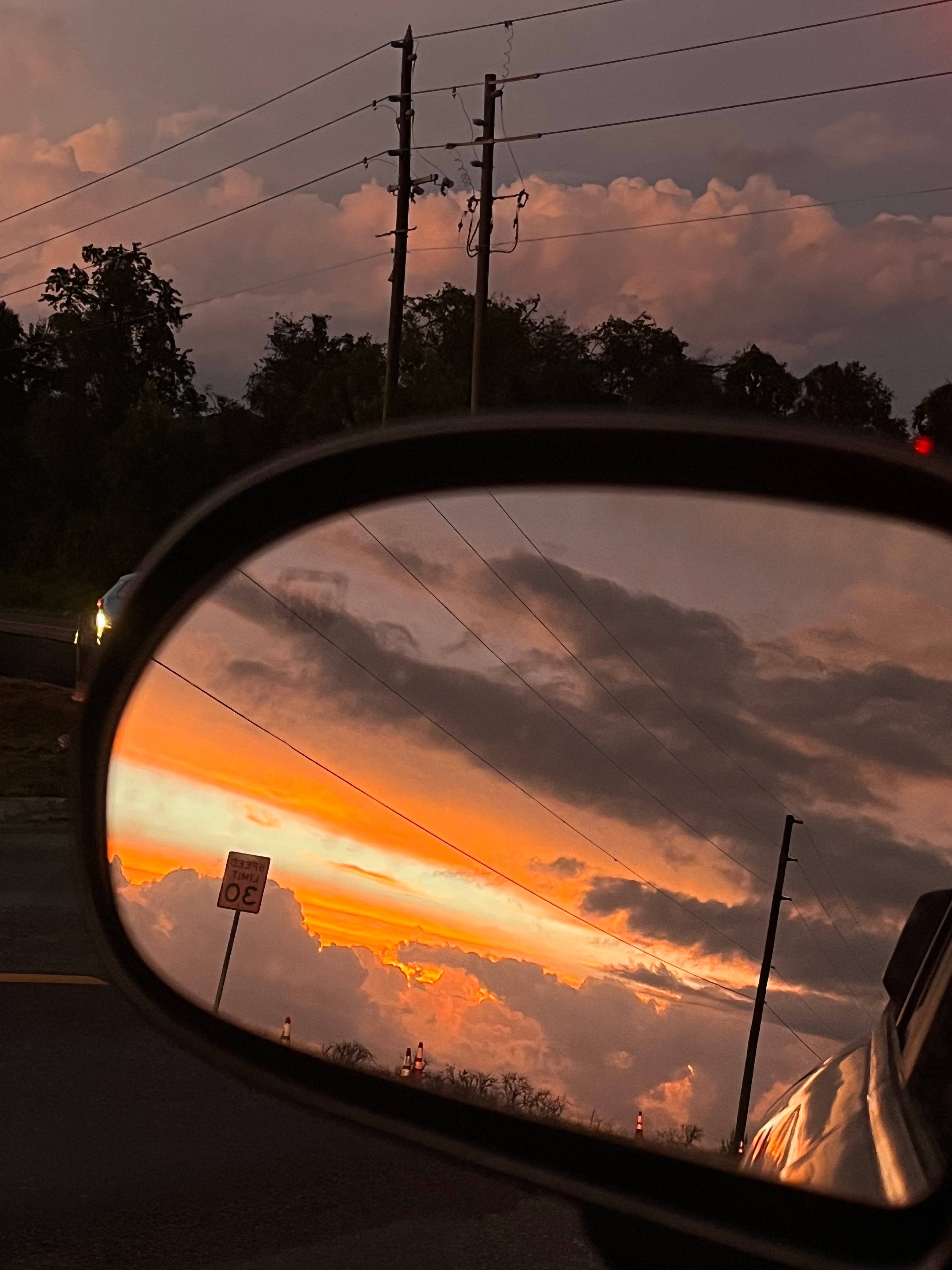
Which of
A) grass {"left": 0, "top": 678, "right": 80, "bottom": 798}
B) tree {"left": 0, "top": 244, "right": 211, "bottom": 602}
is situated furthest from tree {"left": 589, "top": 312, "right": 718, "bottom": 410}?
grass {"left": 0, "top": 678, "right": 80, "bottom": 798}

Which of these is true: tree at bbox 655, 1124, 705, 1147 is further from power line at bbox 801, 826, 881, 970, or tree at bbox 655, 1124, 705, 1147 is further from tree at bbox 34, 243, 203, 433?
tree at bbox 34, 243, 203, 433

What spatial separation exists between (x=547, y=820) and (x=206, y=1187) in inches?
118

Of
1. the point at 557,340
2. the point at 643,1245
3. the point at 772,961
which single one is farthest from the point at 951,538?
the point at 557,340

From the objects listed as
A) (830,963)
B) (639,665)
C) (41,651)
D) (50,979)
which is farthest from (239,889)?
(41,651)

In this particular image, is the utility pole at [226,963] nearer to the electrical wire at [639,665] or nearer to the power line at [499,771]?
the power line at [499,771]

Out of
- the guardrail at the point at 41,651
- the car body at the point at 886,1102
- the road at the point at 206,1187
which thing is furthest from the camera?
the guardrail at the point at 41,651

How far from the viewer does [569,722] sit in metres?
1.46

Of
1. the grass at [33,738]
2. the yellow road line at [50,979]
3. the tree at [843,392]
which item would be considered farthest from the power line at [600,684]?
the tree at [843,392]

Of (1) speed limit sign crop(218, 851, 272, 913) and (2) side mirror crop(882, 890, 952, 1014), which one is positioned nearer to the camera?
(2) side mirror crop(882, 890, 952, 1014)

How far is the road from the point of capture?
3674 mm

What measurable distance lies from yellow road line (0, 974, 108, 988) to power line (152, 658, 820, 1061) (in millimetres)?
4647

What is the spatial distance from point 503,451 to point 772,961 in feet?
2.14

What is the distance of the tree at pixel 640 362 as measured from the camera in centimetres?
8344

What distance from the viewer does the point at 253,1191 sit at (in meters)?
4.05
